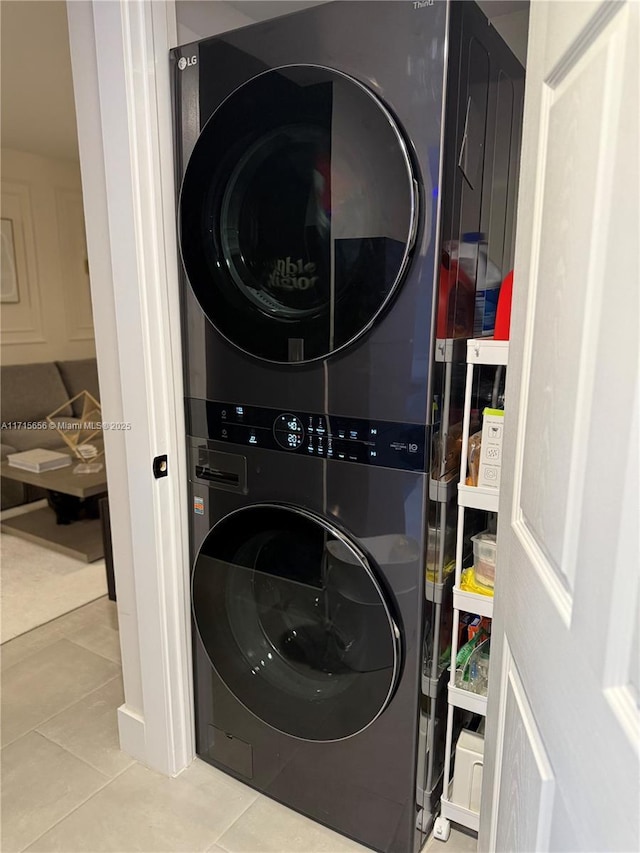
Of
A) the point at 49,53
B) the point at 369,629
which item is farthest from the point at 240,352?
the point at 49,53

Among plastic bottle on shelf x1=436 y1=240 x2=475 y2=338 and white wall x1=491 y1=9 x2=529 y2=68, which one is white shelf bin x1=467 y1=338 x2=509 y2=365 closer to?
plastic bottle on shelf x1=436 y1=240 x2=475 y2=338

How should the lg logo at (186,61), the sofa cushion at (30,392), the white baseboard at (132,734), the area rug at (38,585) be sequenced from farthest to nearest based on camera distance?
the sofa cushion at (30,392)
the area rug at (38,585)
the white baseboard at (132,734)
the lg logo at (186,61)

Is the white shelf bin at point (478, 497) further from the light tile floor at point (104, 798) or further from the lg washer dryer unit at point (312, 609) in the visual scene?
the light tile floor at point (104, 798)

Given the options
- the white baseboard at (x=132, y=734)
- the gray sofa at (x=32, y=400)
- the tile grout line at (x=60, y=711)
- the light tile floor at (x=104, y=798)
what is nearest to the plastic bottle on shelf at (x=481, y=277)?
the light tile floor at (x=104, y=798)

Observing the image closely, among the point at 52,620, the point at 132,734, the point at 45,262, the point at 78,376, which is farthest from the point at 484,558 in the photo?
the point at 45,262

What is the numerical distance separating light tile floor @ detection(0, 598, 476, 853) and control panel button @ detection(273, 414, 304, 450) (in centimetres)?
95

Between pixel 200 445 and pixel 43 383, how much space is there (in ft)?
10.8

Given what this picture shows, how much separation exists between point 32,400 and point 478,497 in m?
3.77

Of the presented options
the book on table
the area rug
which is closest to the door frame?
the area rug

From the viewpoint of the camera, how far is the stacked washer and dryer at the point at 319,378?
109 cm

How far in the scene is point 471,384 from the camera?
1208mm

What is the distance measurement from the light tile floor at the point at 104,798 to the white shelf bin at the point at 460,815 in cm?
7

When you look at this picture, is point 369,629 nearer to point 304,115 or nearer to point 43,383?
point 304,115

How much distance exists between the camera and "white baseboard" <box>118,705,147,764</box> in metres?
1.65
